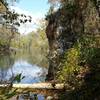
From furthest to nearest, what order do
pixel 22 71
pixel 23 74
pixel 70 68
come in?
1. pixel 23 74
2. pixel 70 68
3. pixel 22 71

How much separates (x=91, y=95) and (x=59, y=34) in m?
12.2

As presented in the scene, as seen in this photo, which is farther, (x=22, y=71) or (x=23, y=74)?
(x=23, y=74)

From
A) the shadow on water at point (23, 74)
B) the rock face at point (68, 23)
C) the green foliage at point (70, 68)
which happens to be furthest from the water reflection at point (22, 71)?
the rock face at point (68, 23)

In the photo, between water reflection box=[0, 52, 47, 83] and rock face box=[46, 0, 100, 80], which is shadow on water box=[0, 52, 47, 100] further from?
rock face box=[46, 0, 100, 80]

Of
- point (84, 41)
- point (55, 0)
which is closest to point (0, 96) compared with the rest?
point (84, 41)

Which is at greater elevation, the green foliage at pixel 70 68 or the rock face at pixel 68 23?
the rock face at pixel 68 23

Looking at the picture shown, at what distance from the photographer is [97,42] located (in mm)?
15742

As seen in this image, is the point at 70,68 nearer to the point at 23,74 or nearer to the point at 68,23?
the point at 68,23

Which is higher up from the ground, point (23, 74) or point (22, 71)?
point (22, 71)

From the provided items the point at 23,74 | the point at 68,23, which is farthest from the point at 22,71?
the point at 23,74

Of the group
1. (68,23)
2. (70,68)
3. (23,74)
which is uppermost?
(68,23)

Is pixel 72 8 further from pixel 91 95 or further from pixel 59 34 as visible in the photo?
pixel 91 95

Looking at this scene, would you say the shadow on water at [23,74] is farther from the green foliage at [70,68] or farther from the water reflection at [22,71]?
the green foliage at [70,68]

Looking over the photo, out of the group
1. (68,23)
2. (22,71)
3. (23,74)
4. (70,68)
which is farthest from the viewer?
(23,74)
